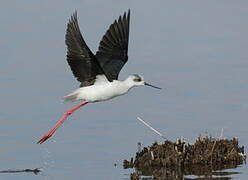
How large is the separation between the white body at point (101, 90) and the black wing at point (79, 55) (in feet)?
0.45

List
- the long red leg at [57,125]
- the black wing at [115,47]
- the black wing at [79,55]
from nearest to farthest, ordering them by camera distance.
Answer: the black wing at [79,55] < the long red leg at [57,125] < the black wing at [115,47]

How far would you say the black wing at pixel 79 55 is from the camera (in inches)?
456

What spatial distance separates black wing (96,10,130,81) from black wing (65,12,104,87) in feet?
2.52

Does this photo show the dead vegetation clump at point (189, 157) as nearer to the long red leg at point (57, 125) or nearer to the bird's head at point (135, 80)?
the bird's head at point (135, 80)

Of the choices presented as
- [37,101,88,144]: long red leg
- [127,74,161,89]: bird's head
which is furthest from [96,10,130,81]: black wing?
[37,101,88,144]: long red leg

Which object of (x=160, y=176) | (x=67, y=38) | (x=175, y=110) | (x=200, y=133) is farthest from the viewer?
(x=175, y=110)

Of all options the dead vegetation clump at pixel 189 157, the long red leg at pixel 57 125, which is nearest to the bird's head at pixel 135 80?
the long red leg at pixel 57 125

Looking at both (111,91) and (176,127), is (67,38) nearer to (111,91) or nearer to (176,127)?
(111,91)

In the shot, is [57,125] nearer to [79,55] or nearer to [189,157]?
[79,55]

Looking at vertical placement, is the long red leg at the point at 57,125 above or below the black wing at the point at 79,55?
below

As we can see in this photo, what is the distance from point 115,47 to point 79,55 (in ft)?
4.83

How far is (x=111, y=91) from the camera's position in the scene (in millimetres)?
12297

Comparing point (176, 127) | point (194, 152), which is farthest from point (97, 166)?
point (176, 127)

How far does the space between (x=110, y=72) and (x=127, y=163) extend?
190 centimetres
